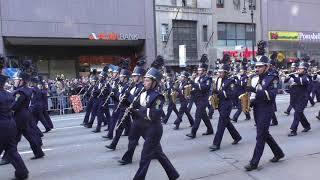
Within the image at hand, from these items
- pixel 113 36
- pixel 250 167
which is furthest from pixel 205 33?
pixel 250 167

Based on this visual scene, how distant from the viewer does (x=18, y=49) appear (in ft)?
113

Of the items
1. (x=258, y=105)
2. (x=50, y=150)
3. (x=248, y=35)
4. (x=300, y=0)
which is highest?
(x=300, y=0)

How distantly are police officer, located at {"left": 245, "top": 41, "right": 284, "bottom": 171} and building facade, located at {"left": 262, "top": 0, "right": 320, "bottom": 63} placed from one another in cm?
3737

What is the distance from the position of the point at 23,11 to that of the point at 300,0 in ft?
94.7

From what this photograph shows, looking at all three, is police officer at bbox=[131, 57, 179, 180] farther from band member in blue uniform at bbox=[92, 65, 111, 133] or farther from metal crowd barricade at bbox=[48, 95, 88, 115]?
metal crowd barricade at bbox=[48, 95, 88, 115]

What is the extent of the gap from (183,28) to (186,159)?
103 ft

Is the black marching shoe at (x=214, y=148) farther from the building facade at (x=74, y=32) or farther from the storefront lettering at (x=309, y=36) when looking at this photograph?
the storefront lettering at (x=309, y=36)

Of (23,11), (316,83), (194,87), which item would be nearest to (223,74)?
(194,87)

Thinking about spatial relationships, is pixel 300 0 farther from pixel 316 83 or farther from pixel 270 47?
pixel 316 83

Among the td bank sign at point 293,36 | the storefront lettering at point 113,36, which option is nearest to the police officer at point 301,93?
the storefront lettering at point 113,36

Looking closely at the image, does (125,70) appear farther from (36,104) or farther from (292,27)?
(292,27)

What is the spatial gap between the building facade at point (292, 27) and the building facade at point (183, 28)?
7.25 metres

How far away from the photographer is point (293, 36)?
156 ft

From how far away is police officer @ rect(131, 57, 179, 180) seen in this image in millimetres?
7031
